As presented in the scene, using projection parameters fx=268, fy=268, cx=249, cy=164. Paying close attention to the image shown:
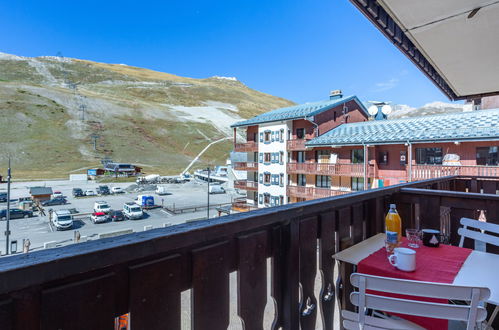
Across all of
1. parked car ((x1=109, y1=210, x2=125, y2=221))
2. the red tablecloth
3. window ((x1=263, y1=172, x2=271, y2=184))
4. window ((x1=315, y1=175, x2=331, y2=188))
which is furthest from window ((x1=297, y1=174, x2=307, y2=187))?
the red tablecloth

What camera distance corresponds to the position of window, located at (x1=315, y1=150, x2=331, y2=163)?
1606 cm

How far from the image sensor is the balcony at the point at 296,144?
16.6 meters

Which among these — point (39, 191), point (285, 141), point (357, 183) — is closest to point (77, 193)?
point (39, 191)

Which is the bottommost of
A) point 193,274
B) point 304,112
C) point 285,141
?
point 193,274

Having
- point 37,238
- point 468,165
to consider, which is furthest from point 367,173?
point 37,238

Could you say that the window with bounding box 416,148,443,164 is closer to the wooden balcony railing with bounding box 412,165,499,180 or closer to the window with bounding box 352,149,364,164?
the wooden balcony railing with bounding box 412,165,499,180

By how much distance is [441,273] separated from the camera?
4.67ft

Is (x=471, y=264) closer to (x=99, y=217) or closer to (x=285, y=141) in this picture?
(x=285, y=141)

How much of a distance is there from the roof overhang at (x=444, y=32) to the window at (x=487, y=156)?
9538 millimetres

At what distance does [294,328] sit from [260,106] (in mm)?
78848

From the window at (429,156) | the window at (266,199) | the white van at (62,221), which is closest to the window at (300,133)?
the window at (266,199)

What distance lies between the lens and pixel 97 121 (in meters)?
49.3

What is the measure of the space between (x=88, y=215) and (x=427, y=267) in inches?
925

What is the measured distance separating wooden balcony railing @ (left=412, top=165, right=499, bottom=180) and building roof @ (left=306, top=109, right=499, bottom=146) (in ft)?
3.83
